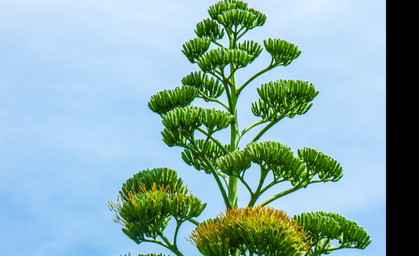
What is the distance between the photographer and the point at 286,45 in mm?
6852

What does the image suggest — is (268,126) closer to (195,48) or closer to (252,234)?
(195,48)

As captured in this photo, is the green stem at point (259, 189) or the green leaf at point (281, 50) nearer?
the green stem at point (259, 189)

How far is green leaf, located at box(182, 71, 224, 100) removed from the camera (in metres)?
6.81

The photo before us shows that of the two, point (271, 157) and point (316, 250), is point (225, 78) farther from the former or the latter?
point (316, 250)

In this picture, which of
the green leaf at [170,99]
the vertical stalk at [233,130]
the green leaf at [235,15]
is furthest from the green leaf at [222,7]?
the green leaf at [170,99]

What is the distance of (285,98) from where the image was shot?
6348 millimetres

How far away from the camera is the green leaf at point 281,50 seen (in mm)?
6844

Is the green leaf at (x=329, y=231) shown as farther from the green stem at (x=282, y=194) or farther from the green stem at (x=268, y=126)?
the green stem at (x=268, y=126)

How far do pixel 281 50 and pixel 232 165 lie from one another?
2.00m

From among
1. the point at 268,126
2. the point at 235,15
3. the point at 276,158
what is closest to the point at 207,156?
the point at 268,126

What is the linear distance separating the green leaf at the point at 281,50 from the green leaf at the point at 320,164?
1.51 meters

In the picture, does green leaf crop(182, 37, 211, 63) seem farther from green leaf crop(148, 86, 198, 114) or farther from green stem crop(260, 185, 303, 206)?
green stem crop(260, 185, 303, 206)
